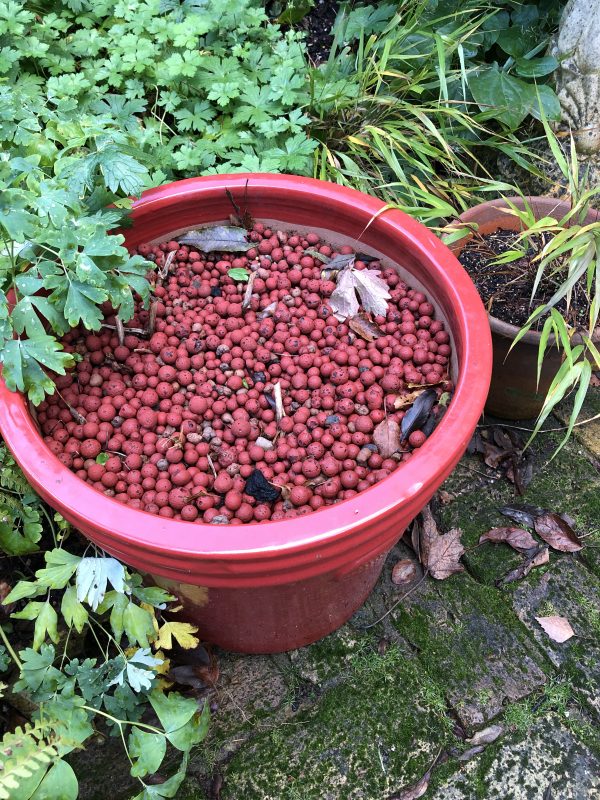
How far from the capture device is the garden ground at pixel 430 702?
5.33ft

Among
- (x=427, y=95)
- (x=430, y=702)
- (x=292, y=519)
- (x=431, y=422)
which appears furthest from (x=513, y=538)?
(x=427, y=95)

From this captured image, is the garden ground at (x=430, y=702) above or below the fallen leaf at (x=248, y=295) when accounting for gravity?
below

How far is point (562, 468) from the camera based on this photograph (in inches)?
88.6

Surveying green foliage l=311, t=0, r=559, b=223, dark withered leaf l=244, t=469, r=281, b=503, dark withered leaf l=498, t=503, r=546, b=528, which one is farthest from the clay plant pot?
dark withered leaf l=244, t=469, r=281, b=503

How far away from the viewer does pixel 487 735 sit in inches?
66.9

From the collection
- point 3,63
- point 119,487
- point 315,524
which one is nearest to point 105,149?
point 119,487

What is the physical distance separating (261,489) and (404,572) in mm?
810

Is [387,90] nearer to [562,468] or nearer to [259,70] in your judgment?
[259,70]

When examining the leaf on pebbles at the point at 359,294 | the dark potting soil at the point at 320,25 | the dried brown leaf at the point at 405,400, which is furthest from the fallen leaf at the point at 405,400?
the dark potting soil at the point at 320,25

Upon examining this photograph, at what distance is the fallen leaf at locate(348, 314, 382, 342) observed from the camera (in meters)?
1.69

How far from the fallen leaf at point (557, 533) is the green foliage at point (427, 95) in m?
1.17

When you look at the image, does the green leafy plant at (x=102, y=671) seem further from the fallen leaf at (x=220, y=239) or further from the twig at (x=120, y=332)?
the fallen leaf at (x=220, y=239)

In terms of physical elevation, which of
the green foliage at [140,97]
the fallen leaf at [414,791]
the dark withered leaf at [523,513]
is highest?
the green foliage at [140,97]

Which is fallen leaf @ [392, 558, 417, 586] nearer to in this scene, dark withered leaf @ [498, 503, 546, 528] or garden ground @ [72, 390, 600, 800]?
garden ground @ [72, 390, 600, 800]
